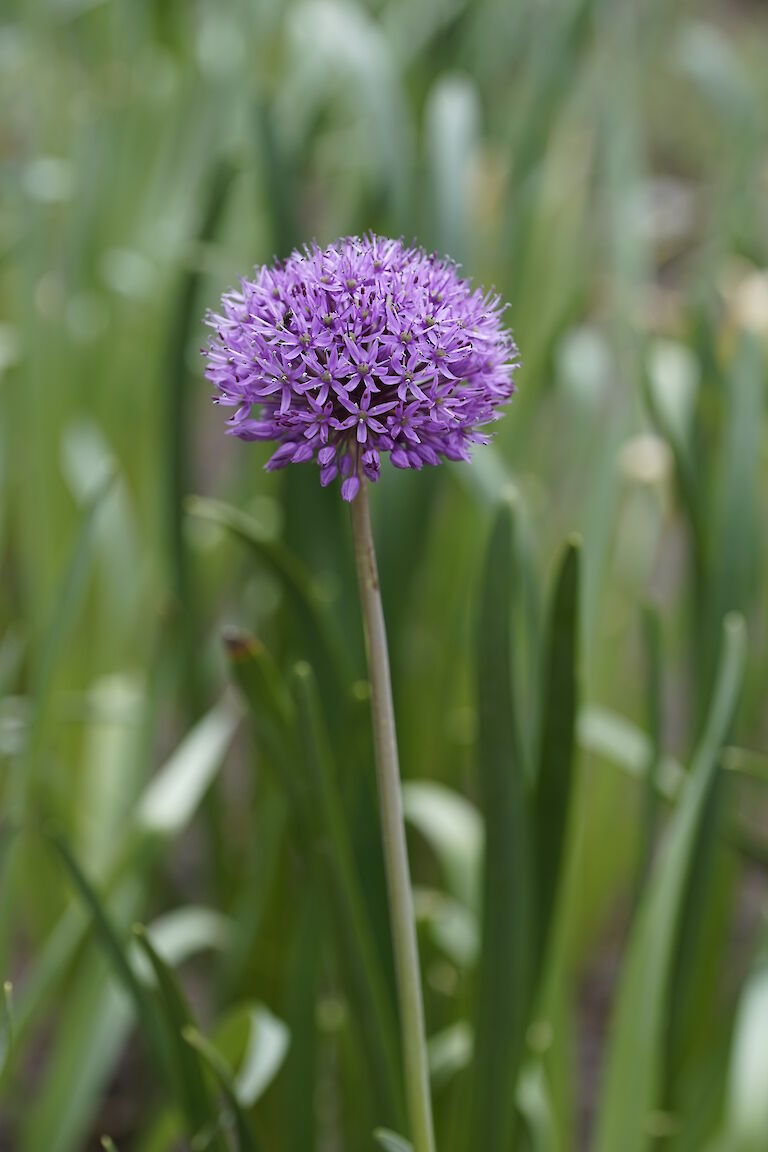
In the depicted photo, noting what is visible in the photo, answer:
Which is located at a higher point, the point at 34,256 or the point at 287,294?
the point at 34,256

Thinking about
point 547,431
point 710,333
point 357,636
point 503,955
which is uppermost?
point 547,431

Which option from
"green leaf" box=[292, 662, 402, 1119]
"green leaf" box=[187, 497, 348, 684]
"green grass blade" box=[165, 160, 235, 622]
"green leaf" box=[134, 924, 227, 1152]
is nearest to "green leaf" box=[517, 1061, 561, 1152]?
"green leaf" box=[292, 662, 402, 1119]

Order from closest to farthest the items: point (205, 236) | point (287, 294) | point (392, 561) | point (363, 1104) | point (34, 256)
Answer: point (287, 294) < point (363, 1104) < point (392, 561) < point (205, 236) < point (34, 256)

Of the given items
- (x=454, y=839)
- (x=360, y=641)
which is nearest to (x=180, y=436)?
(x=360, y=641)

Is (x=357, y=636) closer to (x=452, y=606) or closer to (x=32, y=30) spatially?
(x=452, y=606)

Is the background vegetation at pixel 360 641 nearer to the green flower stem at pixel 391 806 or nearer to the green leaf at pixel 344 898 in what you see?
the green leaf at pixel 344 898

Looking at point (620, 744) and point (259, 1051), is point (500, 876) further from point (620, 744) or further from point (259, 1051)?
point (620, 744)

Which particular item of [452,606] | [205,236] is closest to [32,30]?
[205,236]

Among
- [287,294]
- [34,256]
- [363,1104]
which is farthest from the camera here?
[34,256]
